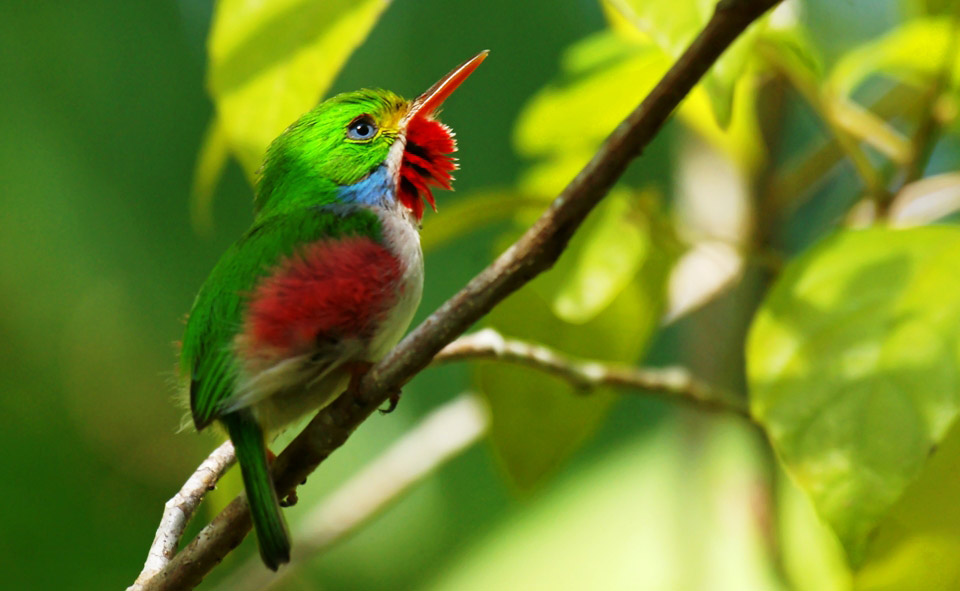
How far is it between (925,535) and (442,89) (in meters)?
0.77

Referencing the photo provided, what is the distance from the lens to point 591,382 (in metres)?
1.45

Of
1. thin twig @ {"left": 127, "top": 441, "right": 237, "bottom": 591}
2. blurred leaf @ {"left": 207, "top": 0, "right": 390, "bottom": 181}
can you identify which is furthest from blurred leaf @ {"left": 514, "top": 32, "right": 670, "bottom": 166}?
thin twig @ {"left": 127, "top": 441, "right": 237, "bottom": 591}

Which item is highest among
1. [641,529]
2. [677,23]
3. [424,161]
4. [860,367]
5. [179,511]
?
[677,23]

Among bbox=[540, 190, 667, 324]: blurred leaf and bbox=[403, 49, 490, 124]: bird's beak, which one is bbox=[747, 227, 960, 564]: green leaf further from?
bbox=[403, 49, 490, 124]: bird's beak

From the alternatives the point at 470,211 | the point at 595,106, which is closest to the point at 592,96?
the point at 595,106

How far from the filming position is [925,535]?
116cm

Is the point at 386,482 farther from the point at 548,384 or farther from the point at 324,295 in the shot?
the point at 324,295

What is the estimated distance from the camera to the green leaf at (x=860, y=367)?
0.95 meters

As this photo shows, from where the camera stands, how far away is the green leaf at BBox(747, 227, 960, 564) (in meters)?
0.95

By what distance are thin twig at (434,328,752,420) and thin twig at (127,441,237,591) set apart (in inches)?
10.8

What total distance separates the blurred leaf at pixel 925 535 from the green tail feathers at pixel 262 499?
0.68 meters

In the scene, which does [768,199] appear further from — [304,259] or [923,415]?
[304,259]

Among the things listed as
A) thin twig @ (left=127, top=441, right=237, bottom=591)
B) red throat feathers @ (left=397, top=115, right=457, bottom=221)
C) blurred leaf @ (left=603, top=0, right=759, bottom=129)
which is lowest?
thin twig @ (left=127, top=441, right=237, bottom=591)

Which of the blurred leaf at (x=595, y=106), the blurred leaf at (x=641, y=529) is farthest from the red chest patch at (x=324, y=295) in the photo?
the blurred leaf at (x=641, y=529)
